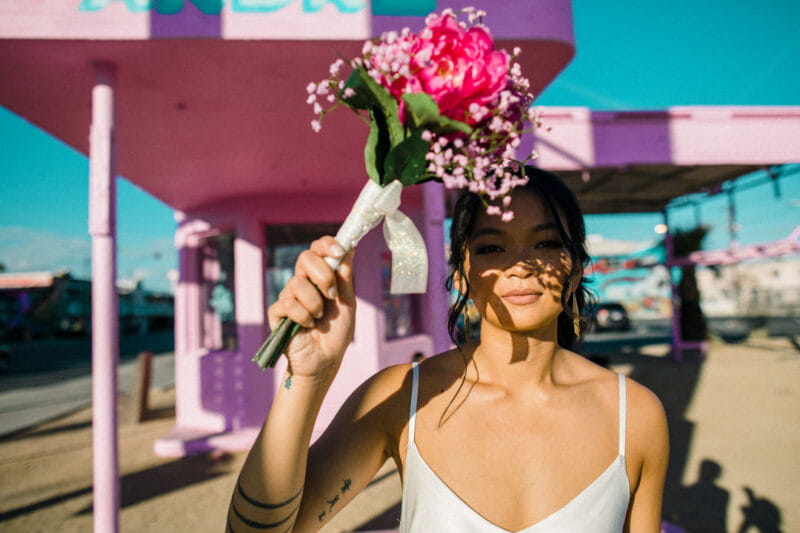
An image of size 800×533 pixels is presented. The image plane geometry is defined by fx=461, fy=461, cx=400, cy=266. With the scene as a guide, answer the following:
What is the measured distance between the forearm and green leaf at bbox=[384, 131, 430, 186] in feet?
1.41

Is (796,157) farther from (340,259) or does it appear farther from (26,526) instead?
(26,526)

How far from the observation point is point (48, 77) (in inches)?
129

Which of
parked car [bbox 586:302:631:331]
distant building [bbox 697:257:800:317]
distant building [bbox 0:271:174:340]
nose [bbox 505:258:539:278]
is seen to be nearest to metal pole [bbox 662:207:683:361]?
distant building [bbox 697:257:800:317]

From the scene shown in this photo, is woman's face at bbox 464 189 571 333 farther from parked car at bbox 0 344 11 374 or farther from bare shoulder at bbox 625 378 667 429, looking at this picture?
parked car at bbox 0 344 11 374

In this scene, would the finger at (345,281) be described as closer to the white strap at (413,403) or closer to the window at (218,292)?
the white strap at (413,403)

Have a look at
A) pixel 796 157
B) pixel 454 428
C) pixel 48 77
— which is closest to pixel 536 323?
pixel 454 428

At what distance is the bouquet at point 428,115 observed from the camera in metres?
0.88

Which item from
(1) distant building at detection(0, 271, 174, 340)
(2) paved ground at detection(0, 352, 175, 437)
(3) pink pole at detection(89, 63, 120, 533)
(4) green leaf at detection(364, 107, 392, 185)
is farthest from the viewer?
(1) distant building at detection(0, 271, 174, 340)

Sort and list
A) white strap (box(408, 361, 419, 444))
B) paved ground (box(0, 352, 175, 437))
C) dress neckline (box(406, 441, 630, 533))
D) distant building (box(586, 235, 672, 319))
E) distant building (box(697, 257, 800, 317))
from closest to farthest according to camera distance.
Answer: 1. dress neckline (box(406, 441, 630, 533))
2. white strap (box(408, 361, 419, 444))
3. paved ground (box(0, 352, 175, 437))
4. distant building (box(697, 257, 800, 317))
5. distant building (box(586, 235, 672, 319))

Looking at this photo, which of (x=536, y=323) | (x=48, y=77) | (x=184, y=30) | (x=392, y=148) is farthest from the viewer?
(x=48, y=77)

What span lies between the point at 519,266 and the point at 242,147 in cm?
447

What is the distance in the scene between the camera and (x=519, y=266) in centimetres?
114

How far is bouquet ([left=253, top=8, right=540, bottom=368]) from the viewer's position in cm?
88

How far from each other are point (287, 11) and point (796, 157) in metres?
5.94
